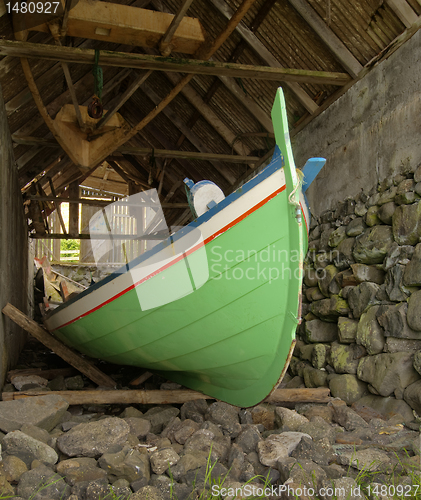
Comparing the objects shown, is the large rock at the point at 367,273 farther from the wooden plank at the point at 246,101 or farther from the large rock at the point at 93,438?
the wooden plank at the point at 246,101

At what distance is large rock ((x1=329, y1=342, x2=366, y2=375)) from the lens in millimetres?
3242

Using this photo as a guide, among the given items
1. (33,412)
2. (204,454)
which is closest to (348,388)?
(204,454)

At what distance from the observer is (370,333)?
10.1 feet

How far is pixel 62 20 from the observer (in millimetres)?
3311

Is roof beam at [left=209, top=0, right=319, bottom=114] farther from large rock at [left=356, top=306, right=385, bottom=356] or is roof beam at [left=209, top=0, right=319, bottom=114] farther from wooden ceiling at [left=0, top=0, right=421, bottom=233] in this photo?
large rock at [left=356, top=306, right=385, bottom=356]

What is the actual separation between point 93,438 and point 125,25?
320 centimetres

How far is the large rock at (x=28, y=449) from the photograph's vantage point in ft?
6.51

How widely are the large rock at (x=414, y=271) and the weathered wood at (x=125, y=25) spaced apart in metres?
2.63

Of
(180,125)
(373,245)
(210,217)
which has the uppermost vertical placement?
(180,125)

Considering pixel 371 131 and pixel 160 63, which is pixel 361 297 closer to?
pixel 371 131

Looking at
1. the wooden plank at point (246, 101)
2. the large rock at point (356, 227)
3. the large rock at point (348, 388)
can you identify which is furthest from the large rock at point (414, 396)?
the wooden plank at point (246, 101)

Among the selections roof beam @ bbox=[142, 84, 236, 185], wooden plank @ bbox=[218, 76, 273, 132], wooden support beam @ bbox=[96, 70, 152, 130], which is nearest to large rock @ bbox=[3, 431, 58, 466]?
wooden support beam @ bbox=[96, 70, 152, 130]

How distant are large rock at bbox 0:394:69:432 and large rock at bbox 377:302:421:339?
2.30 metres

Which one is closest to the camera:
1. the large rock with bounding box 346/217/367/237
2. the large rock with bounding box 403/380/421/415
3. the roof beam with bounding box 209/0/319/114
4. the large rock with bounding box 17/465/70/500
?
the large rock with bounding box 17/465/70/500
